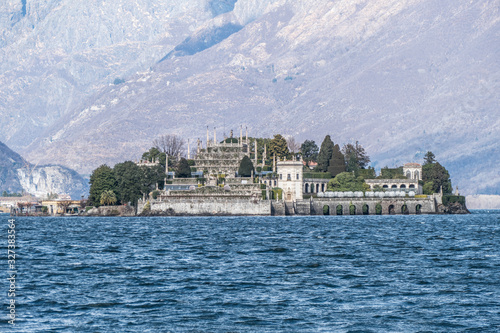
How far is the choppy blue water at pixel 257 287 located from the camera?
5244 centimetres

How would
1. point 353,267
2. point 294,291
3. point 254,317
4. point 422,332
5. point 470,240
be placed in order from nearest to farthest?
Result: point 422,332
point 254,317
point 294,291
point 353,267
point 470,240

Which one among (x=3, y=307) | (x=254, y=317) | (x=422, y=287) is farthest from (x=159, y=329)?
(x=422, y=287)

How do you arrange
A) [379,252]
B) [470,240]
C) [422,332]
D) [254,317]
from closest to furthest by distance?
[422,332], [254,317], [379,252], [470,240]

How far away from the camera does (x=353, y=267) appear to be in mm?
77250

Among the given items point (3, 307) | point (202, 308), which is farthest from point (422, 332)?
point (3, 307)

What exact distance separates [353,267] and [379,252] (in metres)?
15.3

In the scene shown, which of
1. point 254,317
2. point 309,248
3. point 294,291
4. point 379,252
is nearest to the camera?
point 254,317

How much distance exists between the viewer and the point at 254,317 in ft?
177

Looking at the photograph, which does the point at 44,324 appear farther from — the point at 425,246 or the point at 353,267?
the point at 425,246

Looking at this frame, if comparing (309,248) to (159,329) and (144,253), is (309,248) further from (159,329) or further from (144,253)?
(159,329)

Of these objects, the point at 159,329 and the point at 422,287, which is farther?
the point at 422,287

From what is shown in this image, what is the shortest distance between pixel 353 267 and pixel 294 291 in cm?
1525

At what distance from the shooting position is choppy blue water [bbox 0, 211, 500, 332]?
52438 millimetres

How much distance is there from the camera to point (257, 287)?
64.6 m
